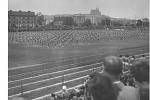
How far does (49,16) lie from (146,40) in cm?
70

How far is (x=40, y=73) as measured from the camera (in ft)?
7.14

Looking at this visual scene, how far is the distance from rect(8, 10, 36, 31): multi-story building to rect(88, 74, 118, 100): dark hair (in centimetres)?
73

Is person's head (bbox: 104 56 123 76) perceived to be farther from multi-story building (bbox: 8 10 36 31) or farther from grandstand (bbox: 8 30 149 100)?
multi-story building (bbox: 8 10 36 31)

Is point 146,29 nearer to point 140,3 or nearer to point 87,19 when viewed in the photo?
point 140,3

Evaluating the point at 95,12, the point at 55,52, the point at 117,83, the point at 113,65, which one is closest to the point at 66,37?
the point at 55,52

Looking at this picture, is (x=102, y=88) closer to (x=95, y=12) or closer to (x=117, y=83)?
(x=117, y=83)

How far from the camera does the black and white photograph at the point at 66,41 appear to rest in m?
2.13

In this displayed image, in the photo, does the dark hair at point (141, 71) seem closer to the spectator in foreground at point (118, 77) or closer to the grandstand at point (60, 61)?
the spectator in foreground at point (118, 77)

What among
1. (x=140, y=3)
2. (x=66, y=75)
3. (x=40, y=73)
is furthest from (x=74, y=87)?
(x=140, y=3)

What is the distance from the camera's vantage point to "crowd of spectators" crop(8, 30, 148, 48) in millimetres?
2199

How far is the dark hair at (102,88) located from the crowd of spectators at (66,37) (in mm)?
539

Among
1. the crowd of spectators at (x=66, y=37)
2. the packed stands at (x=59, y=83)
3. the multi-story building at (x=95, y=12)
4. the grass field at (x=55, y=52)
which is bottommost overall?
the packed stands at (x=59, y=83)

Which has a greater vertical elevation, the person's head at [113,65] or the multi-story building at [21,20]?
the multi-story building at [21,20]

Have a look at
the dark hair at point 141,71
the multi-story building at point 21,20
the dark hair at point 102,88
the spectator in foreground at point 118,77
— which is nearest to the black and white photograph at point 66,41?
the multi-story building at point 21,20
